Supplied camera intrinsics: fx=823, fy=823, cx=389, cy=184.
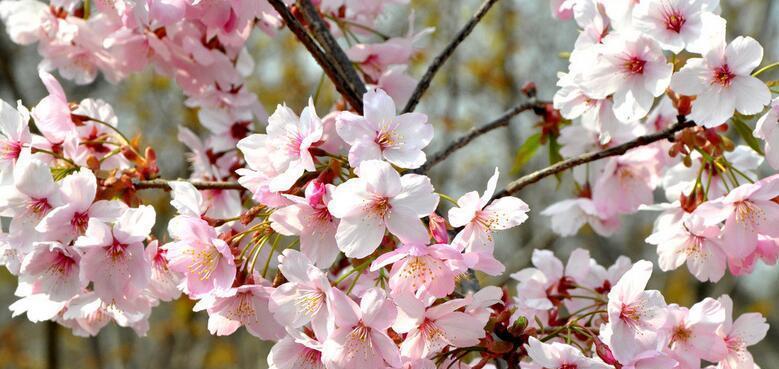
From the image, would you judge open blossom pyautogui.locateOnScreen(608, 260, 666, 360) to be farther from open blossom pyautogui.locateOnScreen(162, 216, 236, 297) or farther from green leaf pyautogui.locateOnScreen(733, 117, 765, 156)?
open blossom pyautogui.locateOnScreen(162, 216, 236, 297)

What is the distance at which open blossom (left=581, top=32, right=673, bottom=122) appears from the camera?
1677 mm

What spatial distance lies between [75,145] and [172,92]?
6.83 m

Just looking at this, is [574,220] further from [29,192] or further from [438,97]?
[438,97]

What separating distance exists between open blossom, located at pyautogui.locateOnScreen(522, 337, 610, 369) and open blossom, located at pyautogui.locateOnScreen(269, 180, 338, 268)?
41 centimetres

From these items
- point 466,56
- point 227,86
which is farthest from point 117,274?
point 466,56

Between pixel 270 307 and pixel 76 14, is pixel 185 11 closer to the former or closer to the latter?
pixel 76 14

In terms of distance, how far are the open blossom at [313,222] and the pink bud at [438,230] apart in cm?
18

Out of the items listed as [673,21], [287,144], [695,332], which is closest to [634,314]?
[695,332]

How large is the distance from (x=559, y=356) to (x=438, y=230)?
304 mm

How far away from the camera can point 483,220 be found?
58.1 inches

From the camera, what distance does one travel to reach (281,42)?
350 inches

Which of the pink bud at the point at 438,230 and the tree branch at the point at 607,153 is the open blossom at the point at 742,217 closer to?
the tree branch at the point at 607,153

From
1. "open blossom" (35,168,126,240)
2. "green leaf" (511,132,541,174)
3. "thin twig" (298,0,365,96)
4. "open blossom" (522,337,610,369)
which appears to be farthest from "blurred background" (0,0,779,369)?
"open blossom" (522,337,610,369)

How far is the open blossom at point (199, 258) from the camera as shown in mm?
1517
